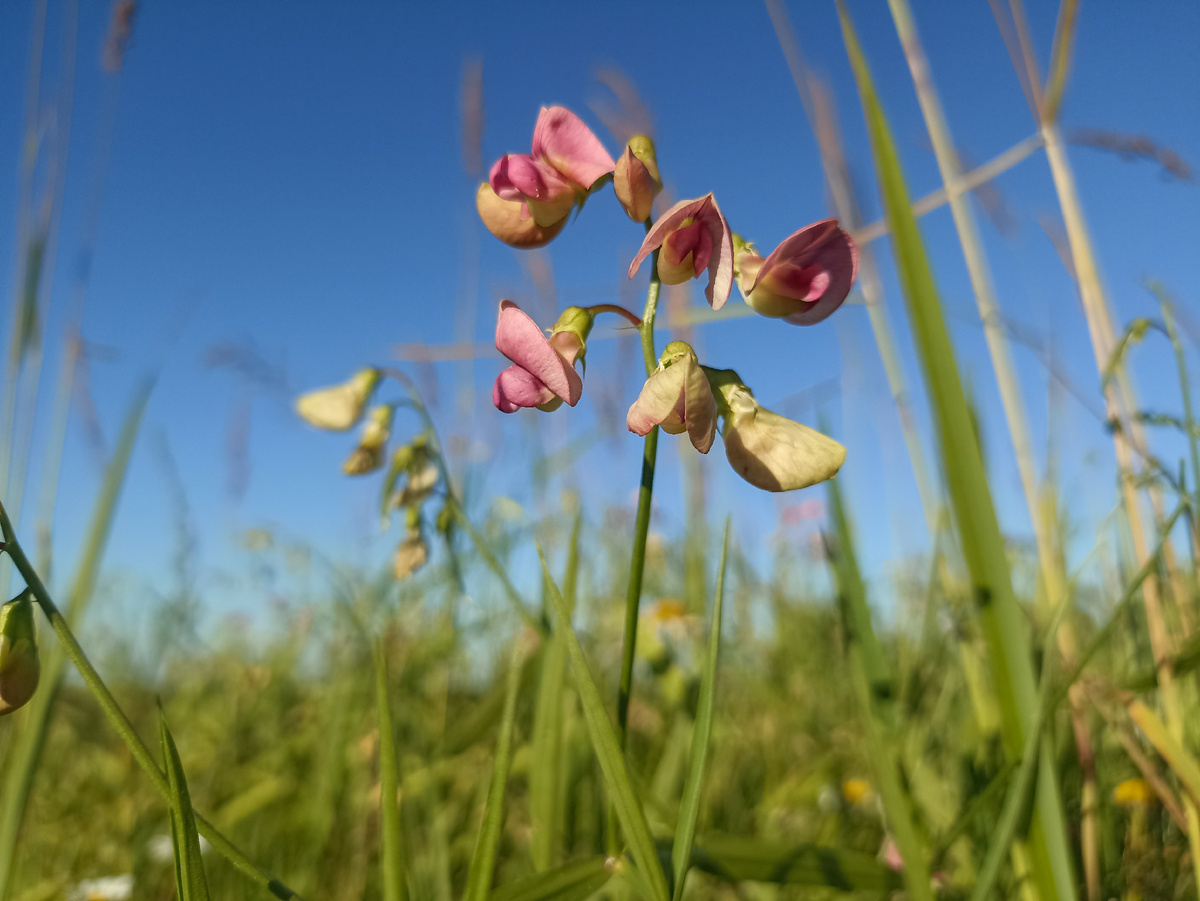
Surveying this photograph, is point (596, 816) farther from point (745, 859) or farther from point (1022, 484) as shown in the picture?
point (1022, 484)

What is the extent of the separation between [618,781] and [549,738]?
12.3 inches

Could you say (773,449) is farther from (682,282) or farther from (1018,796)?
(1018,796)

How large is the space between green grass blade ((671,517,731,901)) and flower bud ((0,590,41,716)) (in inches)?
19.4

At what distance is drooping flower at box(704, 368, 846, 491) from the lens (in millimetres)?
628

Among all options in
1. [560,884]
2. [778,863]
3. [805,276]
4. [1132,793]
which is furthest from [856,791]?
[805,276]

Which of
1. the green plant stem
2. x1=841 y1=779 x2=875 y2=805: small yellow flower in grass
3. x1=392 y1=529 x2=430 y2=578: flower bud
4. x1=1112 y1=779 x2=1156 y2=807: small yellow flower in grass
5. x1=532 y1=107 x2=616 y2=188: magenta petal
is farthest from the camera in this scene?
x1=841 y1=779 x2=875 y2=805: small yellow flower in grass

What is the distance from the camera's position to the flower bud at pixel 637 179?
65 cm

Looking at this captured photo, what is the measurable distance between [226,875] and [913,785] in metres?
1.07

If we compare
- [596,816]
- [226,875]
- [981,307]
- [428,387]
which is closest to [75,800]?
[226,875]

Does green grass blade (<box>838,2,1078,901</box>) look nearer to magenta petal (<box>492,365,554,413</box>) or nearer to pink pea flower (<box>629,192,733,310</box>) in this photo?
pink pea flower (<box>629,192,733,310</box>)

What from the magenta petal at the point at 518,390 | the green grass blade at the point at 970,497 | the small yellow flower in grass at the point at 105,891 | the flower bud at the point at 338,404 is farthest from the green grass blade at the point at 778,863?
the small yellow flower in grass at the point at 105,891

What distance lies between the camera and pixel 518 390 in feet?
2.17

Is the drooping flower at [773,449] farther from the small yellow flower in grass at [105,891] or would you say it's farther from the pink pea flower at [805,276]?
the small yellow flower in grass at [105,891]

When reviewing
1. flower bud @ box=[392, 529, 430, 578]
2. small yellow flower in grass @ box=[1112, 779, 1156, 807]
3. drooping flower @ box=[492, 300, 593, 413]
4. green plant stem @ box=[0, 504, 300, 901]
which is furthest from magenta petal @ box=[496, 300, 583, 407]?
small yellow flower in grass @ box=[1112, 779, 1156, 807]
